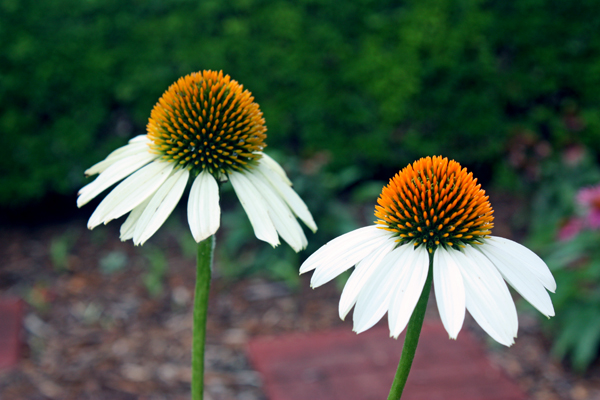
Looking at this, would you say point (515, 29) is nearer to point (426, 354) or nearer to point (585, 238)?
point (585, 238)

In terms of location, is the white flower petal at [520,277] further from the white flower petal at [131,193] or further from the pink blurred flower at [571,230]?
the pink blurred flower at [571,230]

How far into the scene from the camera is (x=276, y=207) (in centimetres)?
114

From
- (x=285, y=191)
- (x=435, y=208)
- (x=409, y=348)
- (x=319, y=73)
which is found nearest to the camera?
(x=409, y=348)

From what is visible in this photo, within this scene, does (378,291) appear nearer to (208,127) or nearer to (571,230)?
(208,127)

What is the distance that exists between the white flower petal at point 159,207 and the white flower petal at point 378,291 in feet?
1.18

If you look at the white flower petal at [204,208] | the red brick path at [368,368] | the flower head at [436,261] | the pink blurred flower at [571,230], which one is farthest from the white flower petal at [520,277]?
the pink blurred flower at [571,230]

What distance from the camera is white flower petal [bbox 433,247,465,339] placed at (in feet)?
2.62

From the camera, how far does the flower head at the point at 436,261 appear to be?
83 cm

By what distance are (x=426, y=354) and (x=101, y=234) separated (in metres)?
2.45

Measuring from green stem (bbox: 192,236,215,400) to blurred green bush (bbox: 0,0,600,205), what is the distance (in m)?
3.04

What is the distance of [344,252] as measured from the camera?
2.97 feet

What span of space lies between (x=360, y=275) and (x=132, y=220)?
1.45 ft

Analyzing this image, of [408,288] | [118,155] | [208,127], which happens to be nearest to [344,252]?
[408,288]

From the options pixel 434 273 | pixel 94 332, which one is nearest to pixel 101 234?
pixel 94 332
